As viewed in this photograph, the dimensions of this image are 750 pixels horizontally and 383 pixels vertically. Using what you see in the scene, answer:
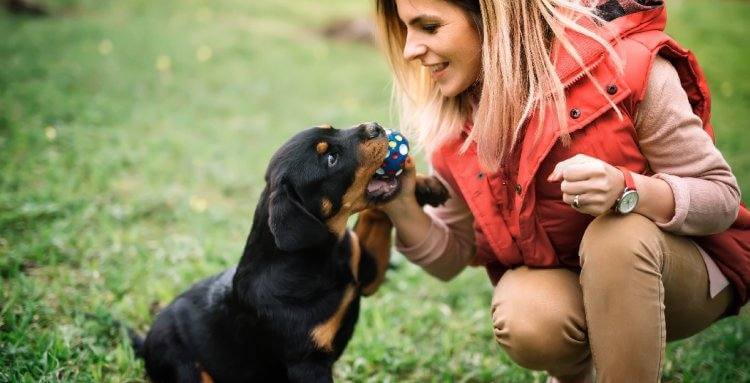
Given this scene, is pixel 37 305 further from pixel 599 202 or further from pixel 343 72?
pixel 343 72

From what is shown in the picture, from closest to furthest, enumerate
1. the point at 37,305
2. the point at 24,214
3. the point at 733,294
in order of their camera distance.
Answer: the point at 733,294 → the point at 37,305 → the point at 24,214

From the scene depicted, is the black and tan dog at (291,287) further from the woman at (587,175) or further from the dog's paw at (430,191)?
the woman at (587,175)

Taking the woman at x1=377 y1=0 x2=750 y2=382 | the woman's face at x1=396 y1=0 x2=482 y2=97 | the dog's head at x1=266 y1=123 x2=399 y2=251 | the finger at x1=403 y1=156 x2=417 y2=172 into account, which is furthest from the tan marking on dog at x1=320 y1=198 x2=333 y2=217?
the woman's face at x1=396 y1=0 x2=482 y2=97

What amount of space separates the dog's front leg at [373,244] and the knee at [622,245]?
1071 mm

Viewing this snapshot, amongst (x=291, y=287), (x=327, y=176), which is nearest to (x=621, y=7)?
(x=327, y=176)

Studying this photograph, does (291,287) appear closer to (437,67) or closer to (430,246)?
(430,246)

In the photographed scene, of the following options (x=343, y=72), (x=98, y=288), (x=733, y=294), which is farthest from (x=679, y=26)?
(x=98, y=288)

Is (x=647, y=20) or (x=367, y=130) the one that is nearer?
(x=647, y=20)

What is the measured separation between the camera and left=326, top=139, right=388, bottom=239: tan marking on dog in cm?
256

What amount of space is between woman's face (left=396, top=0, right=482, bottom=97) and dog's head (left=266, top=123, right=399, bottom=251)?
373mm

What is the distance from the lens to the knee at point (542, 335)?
7.27ft

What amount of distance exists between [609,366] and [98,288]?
2645 mm

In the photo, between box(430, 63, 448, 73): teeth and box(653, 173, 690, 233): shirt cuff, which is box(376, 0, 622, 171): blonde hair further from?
box(653, 173, 690, 233): shirt cuff

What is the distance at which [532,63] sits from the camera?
2.25 meters
